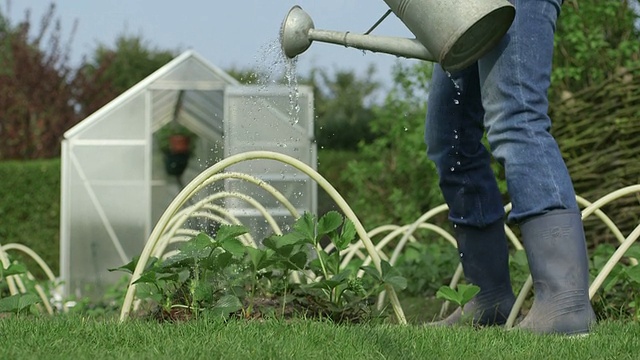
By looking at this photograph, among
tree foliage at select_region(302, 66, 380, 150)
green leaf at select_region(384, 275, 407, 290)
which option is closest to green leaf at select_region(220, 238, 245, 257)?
green leaf at select_region(384, 275, 407, 290)

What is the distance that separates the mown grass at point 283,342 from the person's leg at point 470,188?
51cm

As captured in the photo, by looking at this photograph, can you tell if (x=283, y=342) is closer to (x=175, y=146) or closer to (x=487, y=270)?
(x=487, y=270)

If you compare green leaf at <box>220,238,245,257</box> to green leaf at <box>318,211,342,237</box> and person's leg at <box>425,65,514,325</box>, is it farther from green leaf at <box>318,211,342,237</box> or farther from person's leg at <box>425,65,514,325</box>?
person's leg at <box>425,65,514,325</box>

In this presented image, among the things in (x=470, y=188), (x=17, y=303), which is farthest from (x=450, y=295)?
(x=17, y=303)

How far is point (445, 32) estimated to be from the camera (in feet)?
7.29

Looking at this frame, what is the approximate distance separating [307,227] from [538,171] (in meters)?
0.59

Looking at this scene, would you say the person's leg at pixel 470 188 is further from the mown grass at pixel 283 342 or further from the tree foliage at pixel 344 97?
the tree foliage at pixel 344 97

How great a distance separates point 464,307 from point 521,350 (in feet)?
2.62

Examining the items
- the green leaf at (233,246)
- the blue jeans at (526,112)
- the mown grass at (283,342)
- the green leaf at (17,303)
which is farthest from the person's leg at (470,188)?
the green leaf at (17,303)

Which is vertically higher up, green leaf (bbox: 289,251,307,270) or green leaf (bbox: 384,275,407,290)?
green leaf (bbox: 289,251,307,270)

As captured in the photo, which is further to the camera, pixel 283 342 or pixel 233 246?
pixel 233 246

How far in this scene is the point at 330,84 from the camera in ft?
73.9

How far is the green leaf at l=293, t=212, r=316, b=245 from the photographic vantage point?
2.46m

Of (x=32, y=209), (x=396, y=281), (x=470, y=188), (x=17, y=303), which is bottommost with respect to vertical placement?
(x=32, y=209)
